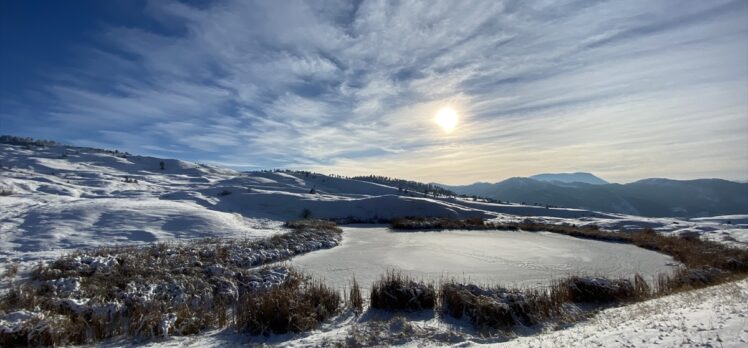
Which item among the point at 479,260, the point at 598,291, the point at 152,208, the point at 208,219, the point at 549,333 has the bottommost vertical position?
the point at 549,333

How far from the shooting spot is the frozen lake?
12.3m

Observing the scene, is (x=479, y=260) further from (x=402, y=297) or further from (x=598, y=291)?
(x=402, y=297)

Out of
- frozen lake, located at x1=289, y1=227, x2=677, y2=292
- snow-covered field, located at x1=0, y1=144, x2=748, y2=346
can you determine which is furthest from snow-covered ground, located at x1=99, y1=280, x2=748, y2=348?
frozen lake, located at x1=289, y1=227, x2=677, y2=292

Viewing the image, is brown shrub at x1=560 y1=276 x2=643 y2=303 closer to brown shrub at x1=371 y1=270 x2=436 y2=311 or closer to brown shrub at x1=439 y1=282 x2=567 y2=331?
brown shrub at x1=439 y1=282 x2=567 y2=331

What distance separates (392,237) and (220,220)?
396 inches

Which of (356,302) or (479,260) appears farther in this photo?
(479,260)

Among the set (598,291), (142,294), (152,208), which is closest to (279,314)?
(142,294)

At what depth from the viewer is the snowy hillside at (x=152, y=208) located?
15.4 m

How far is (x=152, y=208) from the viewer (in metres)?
20.8

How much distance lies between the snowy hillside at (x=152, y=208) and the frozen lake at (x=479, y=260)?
606 centimetres

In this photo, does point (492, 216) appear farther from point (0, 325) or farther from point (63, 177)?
point (63, 177)

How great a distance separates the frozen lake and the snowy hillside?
6.06 m

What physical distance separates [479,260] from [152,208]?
58.3 ft

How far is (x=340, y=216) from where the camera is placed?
116 ft
